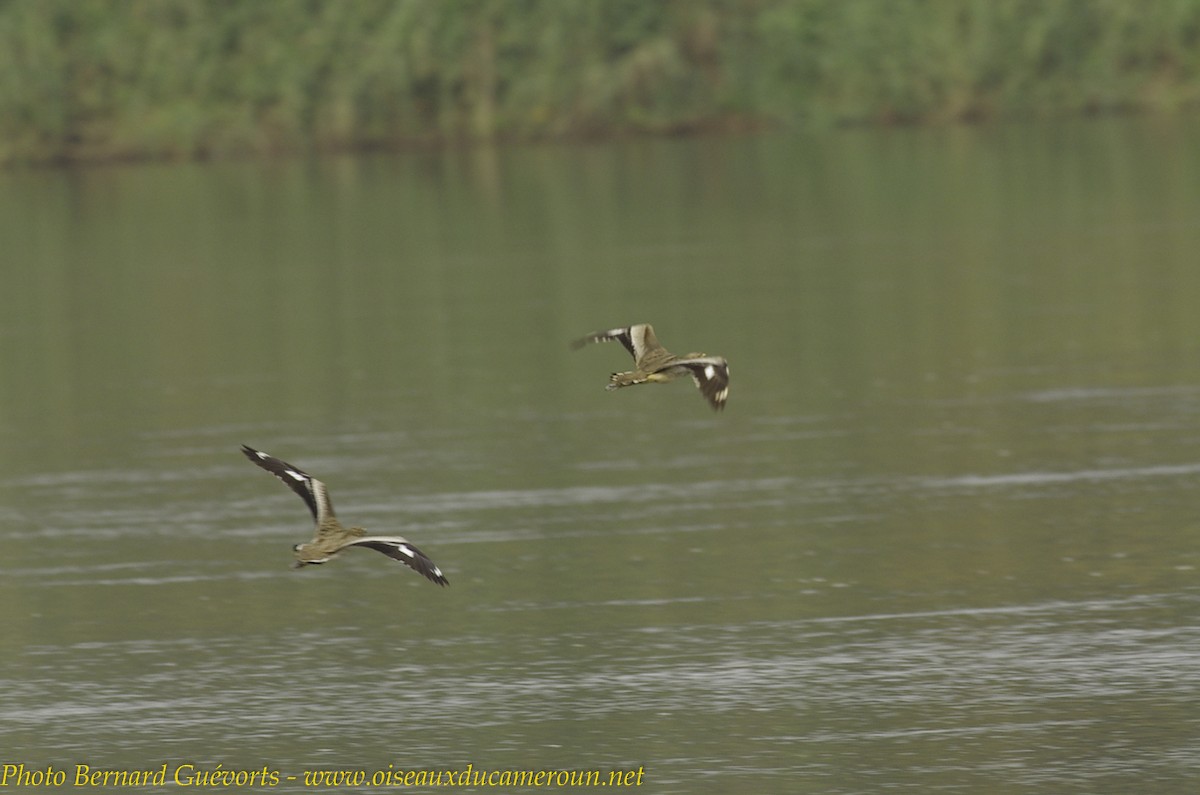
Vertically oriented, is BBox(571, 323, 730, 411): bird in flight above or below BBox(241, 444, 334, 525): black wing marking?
above

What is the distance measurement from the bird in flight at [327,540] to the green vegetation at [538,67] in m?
70.7

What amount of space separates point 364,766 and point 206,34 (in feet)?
262

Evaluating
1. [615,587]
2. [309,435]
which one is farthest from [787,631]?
[309,435]

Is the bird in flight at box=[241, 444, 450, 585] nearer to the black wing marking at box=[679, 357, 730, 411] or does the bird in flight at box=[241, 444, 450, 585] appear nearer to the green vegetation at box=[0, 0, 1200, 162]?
the black wing marking at box=[679, 357, 730, 411]

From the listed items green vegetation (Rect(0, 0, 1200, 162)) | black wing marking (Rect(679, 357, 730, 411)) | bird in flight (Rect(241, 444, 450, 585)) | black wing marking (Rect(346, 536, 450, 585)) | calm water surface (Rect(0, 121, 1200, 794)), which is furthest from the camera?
green vegetation (Rect(0, 0, 1200, 162))

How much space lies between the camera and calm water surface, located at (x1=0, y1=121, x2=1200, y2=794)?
12.4 m

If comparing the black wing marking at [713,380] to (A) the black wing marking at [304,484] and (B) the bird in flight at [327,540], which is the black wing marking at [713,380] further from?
(A) the black wing marking at [304,484]

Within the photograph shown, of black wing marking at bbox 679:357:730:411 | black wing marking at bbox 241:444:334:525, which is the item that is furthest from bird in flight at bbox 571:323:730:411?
black wing marking at bbox 241:444:334:525

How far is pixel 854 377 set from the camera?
80.4 ft

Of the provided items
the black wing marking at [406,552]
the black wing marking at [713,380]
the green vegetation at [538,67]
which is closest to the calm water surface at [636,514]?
the black wing marking at [713,380]

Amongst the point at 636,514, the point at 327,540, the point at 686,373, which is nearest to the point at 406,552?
the point at 327,540

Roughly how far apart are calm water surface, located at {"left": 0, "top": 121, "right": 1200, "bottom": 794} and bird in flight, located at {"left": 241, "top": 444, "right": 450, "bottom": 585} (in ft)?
8.00

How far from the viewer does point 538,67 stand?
83.4 m

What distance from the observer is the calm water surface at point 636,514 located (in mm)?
12430
